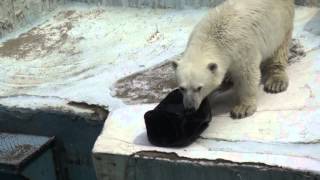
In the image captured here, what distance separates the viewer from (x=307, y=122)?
3.00 meters

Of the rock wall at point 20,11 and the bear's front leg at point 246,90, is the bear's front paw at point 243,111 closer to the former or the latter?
the bear's front leg at point 246,90

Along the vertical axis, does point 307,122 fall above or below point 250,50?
below

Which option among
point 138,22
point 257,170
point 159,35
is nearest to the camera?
point 257,170

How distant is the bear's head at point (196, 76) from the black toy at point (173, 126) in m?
0.06

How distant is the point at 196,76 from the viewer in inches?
114

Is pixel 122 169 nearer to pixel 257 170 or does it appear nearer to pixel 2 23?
pixel 257 170

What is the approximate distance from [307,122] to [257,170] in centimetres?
46

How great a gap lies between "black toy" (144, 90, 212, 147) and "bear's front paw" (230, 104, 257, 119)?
23cm

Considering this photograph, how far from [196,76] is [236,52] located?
32 cm

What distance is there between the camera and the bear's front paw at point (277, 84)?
3.36m

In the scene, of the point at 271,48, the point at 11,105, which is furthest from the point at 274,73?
the point at 11,105

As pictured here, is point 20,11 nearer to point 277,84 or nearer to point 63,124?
point 63,124

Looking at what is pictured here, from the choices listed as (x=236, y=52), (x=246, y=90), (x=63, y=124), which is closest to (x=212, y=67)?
(x=236, y=52)

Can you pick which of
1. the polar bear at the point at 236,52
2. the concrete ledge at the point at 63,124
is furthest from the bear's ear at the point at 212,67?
the concrete ledge at the point at 63,124
